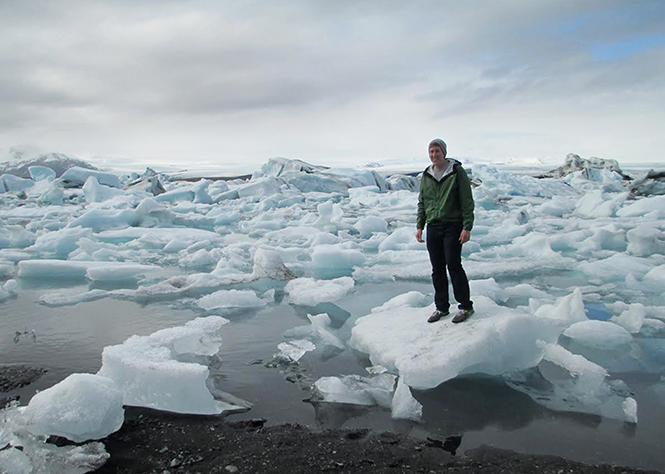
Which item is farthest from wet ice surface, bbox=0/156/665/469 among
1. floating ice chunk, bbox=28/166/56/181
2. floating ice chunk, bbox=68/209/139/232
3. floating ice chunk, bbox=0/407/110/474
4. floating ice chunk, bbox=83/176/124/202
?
floating ice chunk, bbox=28/166/56/181

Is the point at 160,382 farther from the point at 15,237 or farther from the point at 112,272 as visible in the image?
the point at 15,237

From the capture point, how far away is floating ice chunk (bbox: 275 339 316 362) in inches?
121

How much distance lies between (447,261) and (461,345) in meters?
0.63

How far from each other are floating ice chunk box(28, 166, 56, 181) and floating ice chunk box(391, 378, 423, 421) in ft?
97.1

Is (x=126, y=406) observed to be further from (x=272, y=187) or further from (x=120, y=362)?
(x=272, y=187)

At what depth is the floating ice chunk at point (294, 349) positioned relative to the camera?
10.1 ft

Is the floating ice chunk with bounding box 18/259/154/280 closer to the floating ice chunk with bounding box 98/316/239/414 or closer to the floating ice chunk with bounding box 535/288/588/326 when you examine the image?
the floating ice chunk with bounding box 98/316/239/414

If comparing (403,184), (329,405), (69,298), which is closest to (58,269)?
(69,298)

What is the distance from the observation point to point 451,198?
117 inches

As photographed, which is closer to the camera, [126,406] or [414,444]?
[414,444]

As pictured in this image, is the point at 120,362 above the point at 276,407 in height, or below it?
above

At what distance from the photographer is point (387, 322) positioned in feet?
11.0

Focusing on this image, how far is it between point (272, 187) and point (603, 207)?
1322 centimetres

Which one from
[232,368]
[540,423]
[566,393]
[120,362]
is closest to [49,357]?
[120,362]
